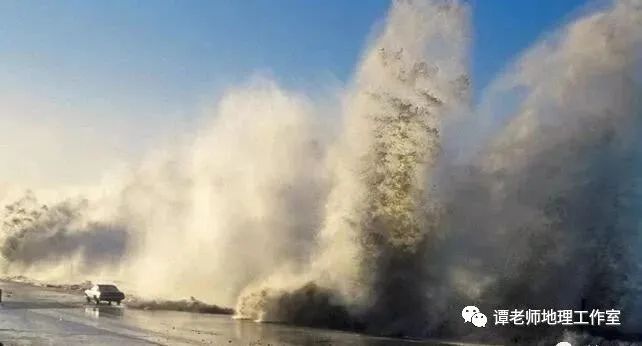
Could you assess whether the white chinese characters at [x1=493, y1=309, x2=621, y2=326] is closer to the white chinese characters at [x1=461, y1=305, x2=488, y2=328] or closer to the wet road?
the white chinese characters at [x1=461, y1=305, x2=488, y2=328]

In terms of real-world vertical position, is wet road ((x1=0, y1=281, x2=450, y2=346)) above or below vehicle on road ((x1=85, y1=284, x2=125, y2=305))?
below

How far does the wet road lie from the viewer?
20469 millimetres

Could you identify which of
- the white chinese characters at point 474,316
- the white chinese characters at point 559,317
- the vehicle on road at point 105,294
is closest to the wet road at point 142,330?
the white chinese characters at point 474,316

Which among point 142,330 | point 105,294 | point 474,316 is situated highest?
point 105,294

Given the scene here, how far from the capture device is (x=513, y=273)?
25016 mm

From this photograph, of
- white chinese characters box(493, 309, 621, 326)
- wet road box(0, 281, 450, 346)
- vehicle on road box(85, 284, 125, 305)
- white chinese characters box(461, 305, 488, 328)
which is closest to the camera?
white chinese characters box(493, 309, 621, 326)

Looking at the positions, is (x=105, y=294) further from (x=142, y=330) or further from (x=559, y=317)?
(x=559, y=317)

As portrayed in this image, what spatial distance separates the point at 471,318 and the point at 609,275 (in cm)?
594

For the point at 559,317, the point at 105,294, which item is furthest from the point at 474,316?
the point at 105,294

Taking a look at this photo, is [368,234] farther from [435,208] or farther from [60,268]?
[60,268]

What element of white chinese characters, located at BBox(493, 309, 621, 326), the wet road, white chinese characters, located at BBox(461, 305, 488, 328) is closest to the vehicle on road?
the wet road

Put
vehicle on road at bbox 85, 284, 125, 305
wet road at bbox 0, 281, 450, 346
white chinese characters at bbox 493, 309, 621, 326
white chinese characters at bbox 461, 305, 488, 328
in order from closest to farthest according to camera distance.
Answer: white chinese characters at bbox 493, 309, 621, 326 < wet road at bbox 0, 281, 450, 346 < white chinese characters at bbox 461, 305, 488, 328 < vehicle on road at bbox 85, 284, 125, 305

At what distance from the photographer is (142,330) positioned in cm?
2350

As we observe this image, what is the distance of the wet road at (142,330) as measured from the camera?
67.2 feet
